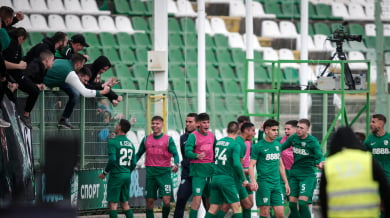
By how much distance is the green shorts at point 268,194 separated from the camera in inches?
657

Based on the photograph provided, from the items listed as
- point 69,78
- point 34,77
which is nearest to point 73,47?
point 69,78

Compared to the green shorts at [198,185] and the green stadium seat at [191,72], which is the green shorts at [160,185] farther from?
the green stadium seat at [191,72]

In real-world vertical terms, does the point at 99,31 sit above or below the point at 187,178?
above

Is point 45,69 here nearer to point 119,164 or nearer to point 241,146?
point 119,164

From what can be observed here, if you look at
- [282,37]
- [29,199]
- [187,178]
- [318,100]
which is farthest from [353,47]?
[29,199]

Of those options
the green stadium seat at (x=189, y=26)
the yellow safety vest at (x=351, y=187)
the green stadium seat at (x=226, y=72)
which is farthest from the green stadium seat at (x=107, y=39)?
the yellow safety vest at (x=351, y=187)

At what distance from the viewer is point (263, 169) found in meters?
16.7

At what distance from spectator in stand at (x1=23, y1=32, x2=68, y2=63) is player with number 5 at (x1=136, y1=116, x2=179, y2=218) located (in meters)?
2.47

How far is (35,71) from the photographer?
15188 millimetres

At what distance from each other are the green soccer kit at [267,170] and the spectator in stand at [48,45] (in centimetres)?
369

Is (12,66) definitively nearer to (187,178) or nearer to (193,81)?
(187,178)

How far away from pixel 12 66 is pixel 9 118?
1089mm

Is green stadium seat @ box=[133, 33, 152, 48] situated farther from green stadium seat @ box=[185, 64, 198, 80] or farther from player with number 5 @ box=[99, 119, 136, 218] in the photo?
player with number 5 @ box=[99, 119, 136, 218]

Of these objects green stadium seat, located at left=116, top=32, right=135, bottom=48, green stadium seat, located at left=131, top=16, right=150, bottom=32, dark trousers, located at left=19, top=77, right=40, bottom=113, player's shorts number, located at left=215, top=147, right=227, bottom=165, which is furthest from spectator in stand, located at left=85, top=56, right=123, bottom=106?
green stadium seat, located at left=131, top=16, right=150, bottom=32
